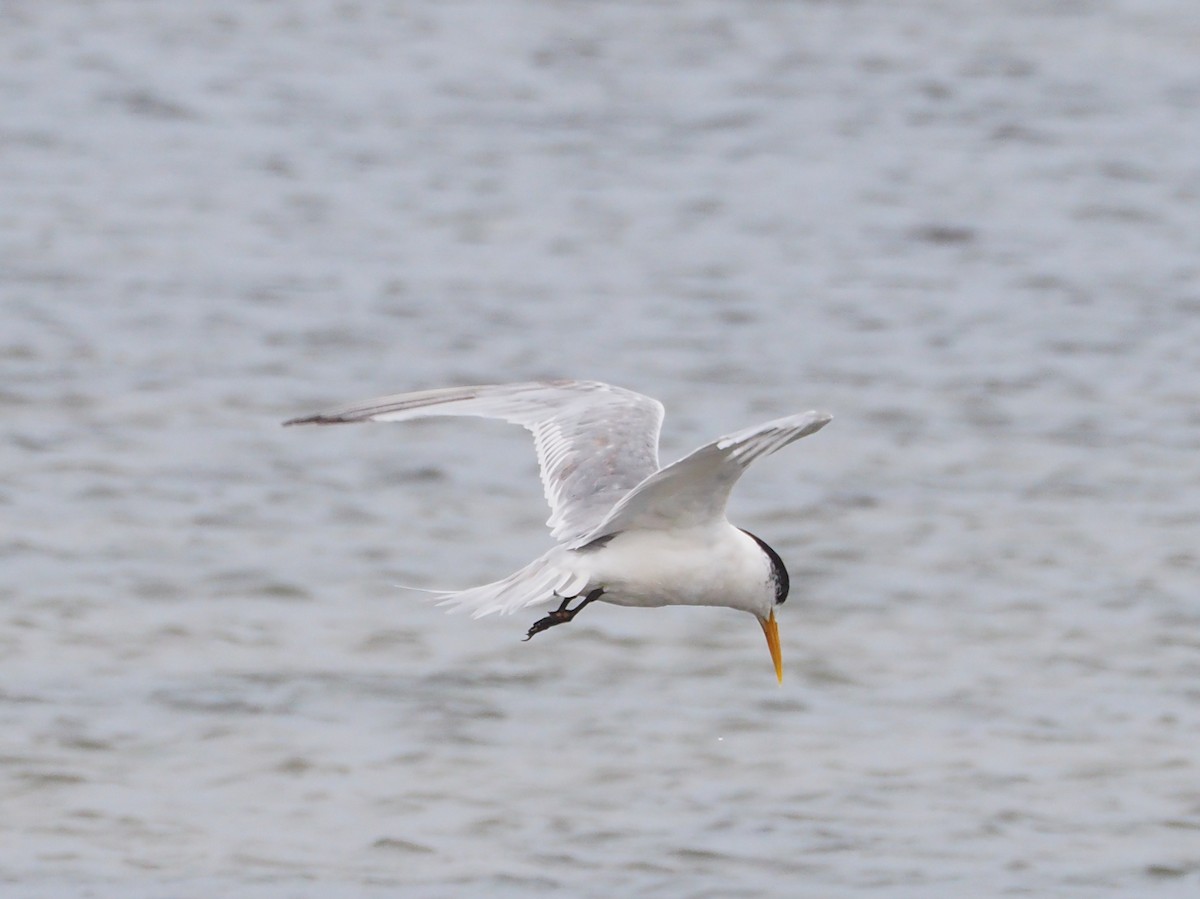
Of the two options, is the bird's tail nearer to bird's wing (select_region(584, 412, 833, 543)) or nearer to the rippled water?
bird's wing (select_region(584, 412, 833, 543))

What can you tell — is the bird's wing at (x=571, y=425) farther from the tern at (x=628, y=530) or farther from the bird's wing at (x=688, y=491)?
the bird's wing at (x=688, y=491)

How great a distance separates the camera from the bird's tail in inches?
242

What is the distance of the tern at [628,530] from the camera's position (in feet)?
20.2

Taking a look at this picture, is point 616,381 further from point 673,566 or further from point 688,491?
point 688,491

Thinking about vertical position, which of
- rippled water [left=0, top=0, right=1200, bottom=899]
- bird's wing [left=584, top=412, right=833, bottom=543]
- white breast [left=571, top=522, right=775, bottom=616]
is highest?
bird's wing [left=584, top=412, right=833, bottom=543]

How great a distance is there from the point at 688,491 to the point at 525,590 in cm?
51

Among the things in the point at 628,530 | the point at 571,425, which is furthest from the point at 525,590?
the point at 571,425

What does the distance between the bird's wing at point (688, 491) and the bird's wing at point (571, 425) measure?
1.09 ft

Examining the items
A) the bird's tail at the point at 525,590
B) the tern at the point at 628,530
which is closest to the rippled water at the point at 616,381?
the tern at the point at 628,530

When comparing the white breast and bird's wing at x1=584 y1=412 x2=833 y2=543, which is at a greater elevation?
bird's wing at x1=584 y1=412 x2=833 y2=543

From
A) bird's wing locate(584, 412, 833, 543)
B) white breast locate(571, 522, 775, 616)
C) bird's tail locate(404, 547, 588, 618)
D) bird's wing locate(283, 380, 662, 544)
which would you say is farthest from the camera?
bird's wing locate(283, 380, 662, 544)

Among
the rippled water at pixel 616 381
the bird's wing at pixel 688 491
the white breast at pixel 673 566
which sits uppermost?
the bird's wing at pixel 688 491

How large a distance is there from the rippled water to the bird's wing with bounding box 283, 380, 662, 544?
8.46 feet

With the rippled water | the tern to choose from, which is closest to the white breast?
the tern
